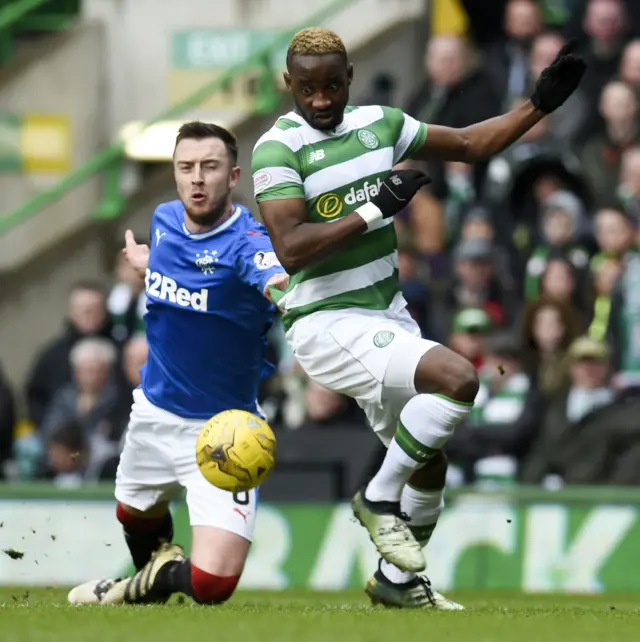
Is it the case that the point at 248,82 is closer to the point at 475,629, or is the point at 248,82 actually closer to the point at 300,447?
the point at 300,447

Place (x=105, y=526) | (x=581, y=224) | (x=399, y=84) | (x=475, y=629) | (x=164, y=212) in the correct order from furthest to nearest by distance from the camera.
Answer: (x=399, y=84) → (x=581, y=224) → (x=105, y=526) → (x=164, y=212) → (x=475, y=629)

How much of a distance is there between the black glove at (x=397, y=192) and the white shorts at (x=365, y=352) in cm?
57

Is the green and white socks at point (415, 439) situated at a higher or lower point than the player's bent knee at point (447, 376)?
lower

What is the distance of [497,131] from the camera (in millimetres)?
8984

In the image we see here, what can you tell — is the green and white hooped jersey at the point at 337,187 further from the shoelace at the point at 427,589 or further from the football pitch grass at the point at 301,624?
the football pitch grass at the point at 301,624

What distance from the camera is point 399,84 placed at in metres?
17.3

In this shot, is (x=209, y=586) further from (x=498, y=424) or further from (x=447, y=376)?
(x=498, y=424)

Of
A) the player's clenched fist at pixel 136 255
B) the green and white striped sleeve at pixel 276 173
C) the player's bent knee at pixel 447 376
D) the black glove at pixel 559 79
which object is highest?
the black glove at pixel 559 79

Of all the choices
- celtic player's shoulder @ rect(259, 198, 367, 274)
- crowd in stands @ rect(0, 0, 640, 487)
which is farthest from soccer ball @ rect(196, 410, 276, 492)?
crowd in stands @ rect(0, 0, 640, 487)

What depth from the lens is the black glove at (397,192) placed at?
823 cm

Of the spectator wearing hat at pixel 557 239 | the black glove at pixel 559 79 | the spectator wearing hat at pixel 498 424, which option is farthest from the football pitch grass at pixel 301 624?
the spectator wearing hat at pixel 557 239

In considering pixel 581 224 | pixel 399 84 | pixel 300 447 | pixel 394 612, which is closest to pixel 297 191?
pixel 394 612

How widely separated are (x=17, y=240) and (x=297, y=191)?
9.77 meters

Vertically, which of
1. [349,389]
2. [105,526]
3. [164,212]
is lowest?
[105,526]
